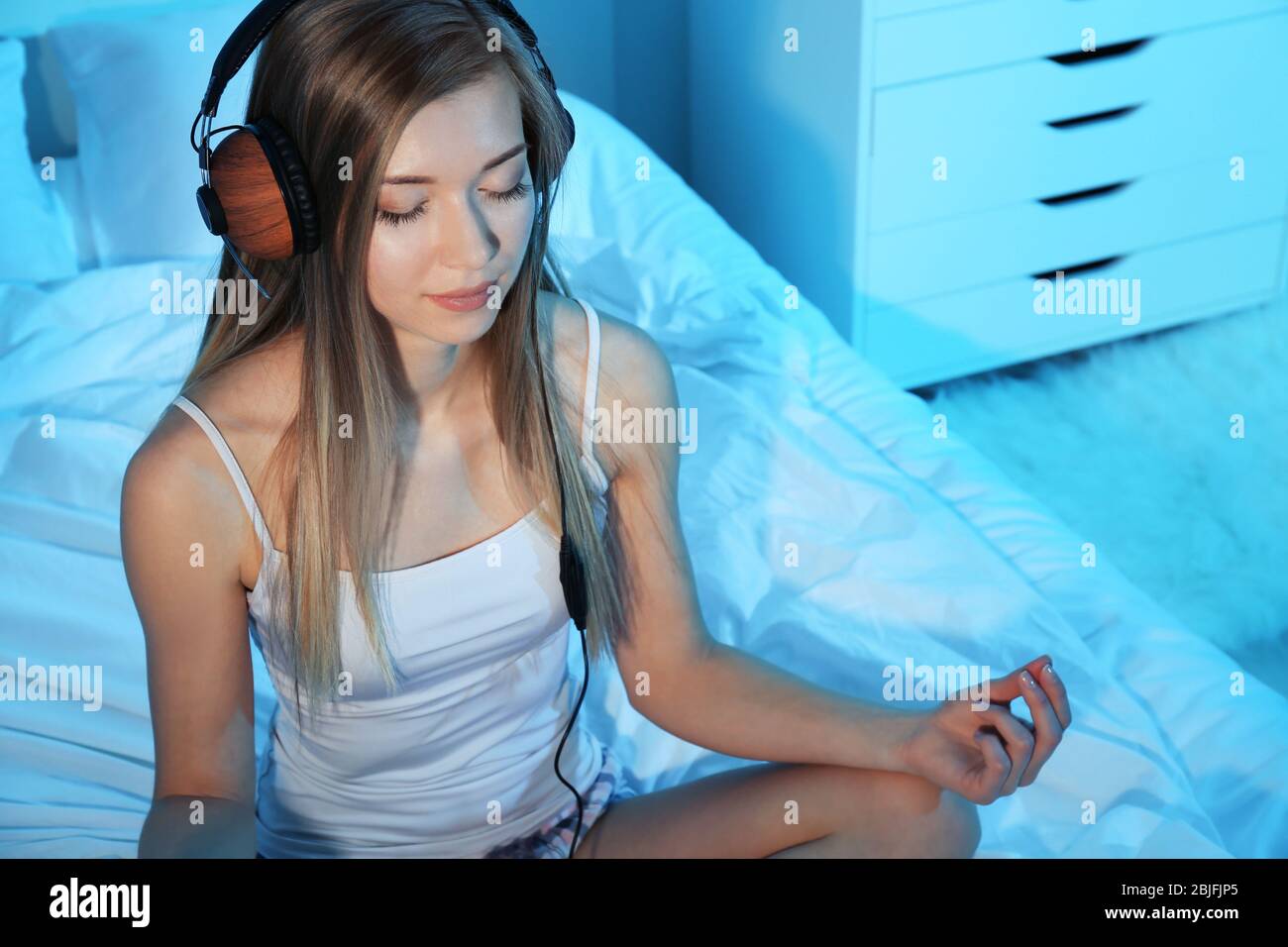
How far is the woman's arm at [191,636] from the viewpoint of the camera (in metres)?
0.81

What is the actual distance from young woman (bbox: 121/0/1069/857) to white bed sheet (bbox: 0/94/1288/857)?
18cm

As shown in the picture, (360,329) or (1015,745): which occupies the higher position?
(360,329)

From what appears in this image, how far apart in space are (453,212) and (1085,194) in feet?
5.86

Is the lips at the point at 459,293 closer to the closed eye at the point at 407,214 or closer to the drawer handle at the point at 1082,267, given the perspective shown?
the closed eye at the point at 407,214

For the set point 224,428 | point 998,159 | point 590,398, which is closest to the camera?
point 224,428

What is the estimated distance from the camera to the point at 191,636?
0.83m

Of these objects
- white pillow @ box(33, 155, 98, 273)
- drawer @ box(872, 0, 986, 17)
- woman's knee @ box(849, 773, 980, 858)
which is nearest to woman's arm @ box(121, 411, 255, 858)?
woman's knee @ box(849, 773, 980, 858)

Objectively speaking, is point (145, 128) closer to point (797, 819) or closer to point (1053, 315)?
point (797, 819)

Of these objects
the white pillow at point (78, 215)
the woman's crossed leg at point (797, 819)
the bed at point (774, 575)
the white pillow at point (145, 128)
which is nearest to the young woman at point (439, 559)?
the woman's crossed leg at point (797, 819)

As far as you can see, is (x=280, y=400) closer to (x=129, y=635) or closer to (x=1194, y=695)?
(x=129, y=635)

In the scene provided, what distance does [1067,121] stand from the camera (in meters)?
2.23

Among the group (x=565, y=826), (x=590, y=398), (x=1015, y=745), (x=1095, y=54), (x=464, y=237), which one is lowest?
(x=565, y=826)

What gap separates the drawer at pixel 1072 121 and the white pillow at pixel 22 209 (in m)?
1.17

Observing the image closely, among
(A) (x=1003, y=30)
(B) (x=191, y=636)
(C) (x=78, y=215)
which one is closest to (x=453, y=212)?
(B) (x=191, y=636)
